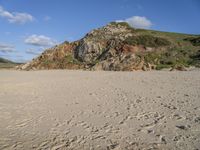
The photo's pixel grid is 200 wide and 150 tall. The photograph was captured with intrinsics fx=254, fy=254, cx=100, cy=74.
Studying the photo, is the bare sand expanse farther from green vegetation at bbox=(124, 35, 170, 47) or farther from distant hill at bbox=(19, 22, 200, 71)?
green vegetation at bbox=(124, 35, 170, 47)

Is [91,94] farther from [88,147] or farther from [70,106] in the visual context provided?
[88,147]

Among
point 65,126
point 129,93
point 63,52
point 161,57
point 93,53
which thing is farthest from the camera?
point 63,52

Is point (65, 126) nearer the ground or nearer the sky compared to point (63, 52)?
nearer the ground

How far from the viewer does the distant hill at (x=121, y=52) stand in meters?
27.7

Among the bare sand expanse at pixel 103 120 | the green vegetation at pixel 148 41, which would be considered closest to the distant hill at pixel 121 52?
the green vegetation at pixel 148 41

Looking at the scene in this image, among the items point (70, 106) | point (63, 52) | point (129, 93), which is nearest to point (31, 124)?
point (70, 106)

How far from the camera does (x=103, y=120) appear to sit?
7770 mm

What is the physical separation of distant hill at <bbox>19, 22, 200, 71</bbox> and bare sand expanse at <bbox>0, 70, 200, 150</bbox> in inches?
569

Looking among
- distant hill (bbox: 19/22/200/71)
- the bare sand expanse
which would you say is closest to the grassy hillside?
distant hill (bbox: 19/22/200/71)

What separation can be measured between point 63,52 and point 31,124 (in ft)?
107

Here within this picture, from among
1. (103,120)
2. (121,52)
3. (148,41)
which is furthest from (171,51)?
(103,120)

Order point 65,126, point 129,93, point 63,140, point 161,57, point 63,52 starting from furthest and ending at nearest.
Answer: point 63,52
point 161,57
point 129,93
point 65,126
point 63,140

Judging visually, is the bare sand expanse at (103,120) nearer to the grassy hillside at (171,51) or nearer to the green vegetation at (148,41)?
the grassy hillside at (171,51)

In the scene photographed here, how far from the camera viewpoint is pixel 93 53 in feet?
121
